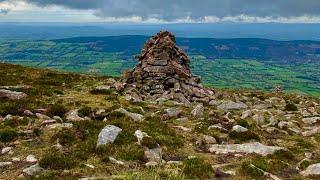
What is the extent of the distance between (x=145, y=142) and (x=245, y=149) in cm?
465

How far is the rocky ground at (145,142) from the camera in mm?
15008

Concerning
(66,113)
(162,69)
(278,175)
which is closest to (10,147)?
(66,113)

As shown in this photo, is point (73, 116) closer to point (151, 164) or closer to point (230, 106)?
point (151, 164)

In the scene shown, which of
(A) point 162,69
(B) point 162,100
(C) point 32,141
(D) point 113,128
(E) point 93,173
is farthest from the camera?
(A) point 162,69

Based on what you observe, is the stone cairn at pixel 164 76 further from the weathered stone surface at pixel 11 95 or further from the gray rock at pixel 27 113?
the gray rock at pixel 27 113

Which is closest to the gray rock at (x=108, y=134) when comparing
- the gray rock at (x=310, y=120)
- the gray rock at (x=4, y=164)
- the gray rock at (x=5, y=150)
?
the gray rock at (x=5, y=150)

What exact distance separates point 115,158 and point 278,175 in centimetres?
629

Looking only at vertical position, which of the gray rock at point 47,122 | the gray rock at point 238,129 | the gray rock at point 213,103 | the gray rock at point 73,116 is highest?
the gray rock at point 47,122

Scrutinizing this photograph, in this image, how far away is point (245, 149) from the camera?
19094 mm

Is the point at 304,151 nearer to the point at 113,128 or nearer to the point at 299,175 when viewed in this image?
the point at 299,175

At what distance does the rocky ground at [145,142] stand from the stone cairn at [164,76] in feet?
15.8

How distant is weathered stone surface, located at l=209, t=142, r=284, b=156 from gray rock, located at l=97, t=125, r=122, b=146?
4267 mm

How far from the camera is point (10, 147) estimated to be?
16.7m

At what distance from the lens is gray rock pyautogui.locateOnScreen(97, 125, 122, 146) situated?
57.7 ft
